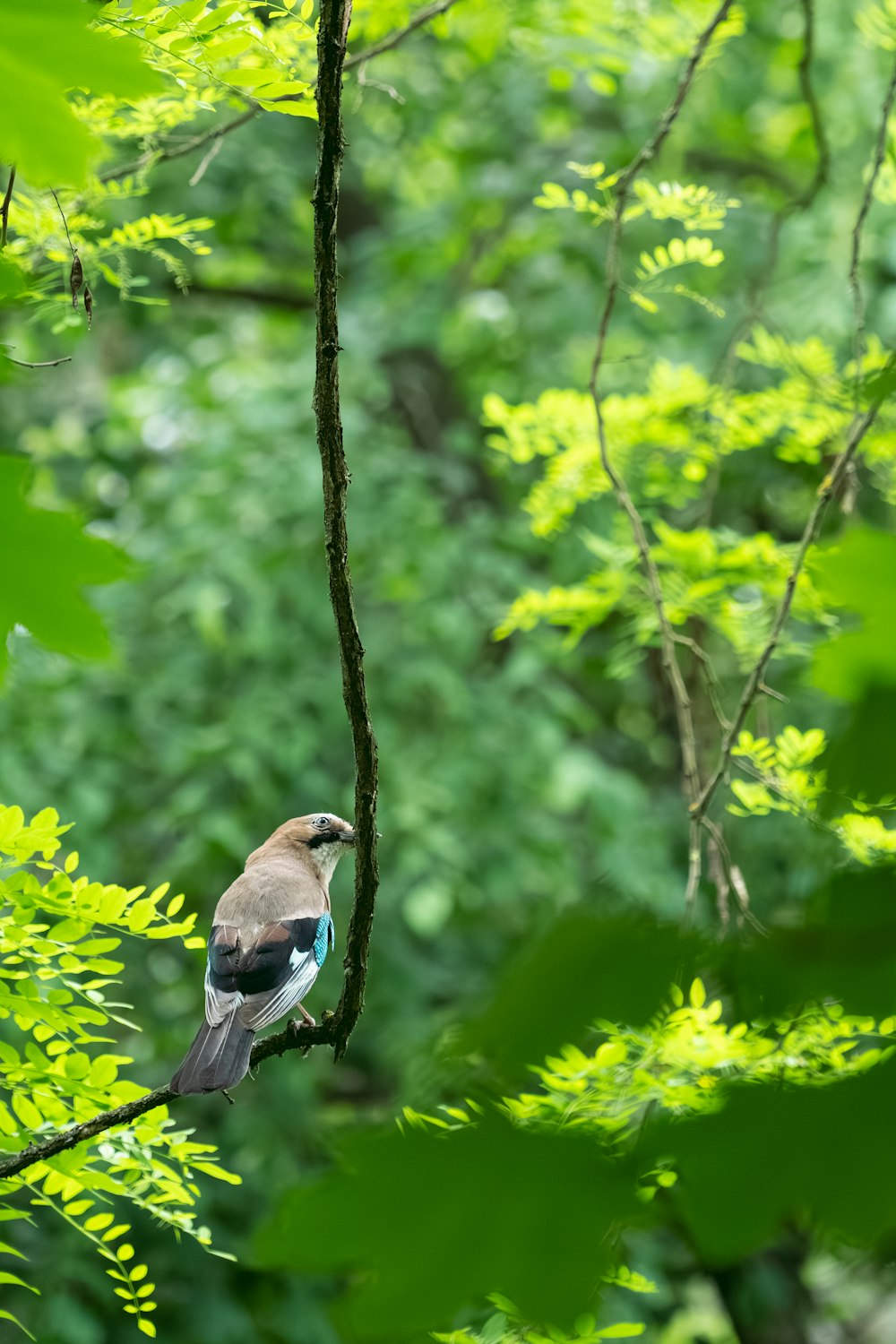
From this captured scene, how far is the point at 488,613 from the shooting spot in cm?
668

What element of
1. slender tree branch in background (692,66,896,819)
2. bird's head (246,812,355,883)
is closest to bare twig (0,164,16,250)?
slender tree branch in background (692,66,896,819)

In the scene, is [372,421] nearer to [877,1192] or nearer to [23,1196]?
[23,1196]

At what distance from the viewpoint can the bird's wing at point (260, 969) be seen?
276cm

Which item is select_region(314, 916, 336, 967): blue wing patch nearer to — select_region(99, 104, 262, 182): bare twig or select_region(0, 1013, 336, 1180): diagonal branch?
select_region(0, 1013, 336, 1180): diagonal branch

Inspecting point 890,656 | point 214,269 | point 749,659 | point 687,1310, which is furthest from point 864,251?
point 890,656

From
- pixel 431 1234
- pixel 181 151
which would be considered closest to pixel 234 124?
pixel 181 151

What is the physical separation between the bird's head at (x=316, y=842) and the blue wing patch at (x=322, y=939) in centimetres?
37

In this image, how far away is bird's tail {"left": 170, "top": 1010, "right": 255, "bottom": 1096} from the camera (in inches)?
92.8

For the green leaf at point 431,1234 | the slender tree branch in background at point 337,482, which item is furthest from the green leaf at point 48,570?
the slender tree branch in background at point 337,482

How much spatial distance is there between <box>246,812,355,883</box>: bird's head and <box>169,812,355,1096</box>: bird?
26 millimetres

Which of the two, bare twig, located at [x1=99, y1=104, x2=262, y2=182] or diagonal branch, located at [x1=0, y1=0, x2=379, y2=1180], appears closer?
diagonal branch, located at [x1=0, y1=0, x2=379, y2=1180]

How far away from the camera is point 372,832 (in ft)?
6.22

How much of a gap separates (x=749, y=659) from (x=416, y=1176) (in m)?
3.45

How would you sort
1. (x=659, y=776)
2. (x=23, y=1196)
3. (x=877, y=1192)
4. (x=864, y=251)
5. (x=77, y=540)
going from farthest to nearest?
1. (x=659, y=776)
2. (x=864, y=251)
3. (x=23, y=1196)
4. (x=77, y=540)
5. (x=877, y=1192)
